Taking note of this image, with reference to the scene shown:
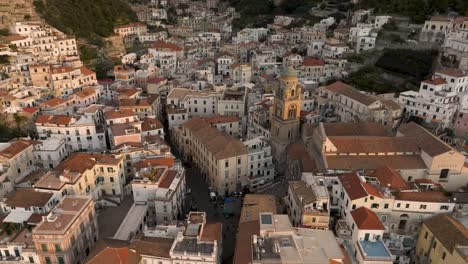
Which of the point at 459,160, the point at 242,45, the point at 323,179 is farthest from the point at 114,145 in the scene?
the point at 242,45

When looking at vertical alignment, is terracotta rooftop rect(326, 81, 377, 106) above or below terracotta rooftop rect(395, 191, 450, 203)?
above

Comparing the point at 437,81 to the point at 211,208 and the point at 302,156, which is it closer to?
the point at 302,156

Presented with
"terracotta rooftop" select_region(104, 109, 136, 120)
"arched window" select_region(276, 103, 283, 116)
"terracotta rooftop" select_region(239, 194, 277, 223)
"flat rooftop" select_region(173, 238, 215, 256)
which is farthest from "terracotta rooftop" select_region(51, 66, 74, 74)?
"flat rooftop" select_region(173, 238, 215, 256)

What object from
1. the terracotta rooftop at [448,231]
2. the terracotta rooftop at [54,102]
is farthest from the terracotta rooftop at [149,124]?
the terracotta rooftop at [448,231]

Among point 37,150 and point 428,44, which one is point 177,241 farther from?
point 428,44

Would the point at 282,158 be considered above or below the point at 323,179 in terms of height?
below

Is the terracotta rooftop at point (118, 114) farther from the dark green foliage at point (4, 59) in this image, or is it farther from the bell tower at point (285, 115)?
the dark green foliage at point (4, 59)

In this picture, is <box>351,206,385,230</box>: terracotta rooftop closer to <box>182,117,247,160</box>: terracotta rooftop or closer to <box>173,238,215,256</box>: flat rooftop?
<box>173,238,215,256</box>: flat rooftop
